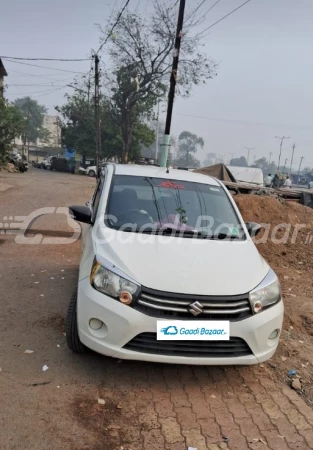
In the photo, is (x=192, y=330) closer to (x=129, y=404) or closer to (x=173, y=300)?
(x=173, y=300)

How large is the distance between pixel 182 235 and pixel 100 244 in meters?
0.82

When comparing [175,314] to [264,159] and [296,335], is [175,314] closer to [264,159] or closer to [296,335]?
[296,335]

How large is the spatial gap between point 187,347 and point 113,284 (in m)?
0.72

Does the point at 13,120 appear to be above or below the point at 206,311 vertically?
above

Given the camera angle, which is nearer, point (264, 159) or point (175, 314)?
point (175, 314)

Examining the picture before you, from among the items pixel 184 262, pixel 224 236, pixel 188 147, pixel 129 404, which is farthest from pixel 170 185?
pixel 188 147

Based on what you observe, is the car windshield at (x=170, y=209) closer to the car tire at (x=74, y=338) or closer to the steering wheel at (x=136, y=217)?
the steering wheel at (x=136, y=217)

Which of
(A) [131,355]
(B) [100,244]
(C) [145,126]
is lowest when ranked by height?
(A) [131,355]

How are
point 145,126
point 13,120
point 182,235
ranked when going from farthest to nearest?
point 145,126 < point 13,120 < point 182,235

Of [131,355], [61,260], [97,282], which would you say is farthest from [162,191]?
[61,260]

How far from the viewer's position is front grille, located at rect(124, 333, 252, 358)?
285 cm

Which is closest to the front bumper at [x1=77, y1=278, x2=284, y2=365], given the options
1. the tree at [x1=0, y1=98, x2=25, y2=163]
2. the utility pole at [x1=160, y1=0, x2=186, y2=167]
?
the utility pole at [x1=160, y1=0, x2=186, y2=167]

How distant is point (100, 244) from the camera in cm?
337

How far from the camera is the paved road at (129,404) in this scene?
100.0 inches
